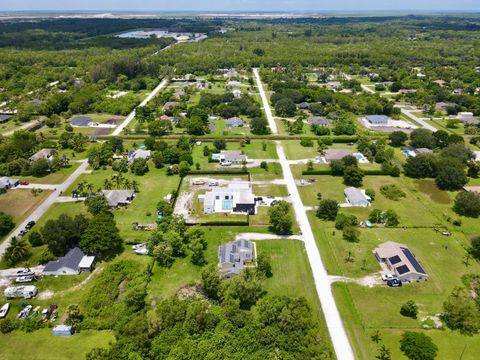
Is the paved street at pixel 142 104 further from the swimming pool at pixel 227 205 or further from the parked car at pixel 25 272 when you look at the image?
the parked car at pixel 25 272

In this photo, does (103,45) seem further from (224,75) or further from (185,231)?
(185,231)

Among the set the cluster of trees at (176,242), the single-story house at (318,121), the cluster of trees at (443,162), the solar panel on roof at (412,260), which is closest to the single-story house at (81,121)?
the cluster of trees at (176,242)

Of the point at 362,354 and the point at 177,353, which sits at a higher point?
the point at 177,353

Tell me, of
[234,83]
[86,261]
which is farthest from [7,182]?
[234,83]

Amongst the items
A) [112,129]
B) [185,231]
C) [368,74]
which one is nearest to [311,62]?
[368,74]

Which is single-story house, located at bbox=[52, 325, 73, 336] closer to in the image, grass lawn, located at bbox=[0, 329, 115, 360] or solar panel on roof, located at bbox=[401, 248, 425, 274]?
grass lawn, located at bbox=[0, 329, 115, 360]
